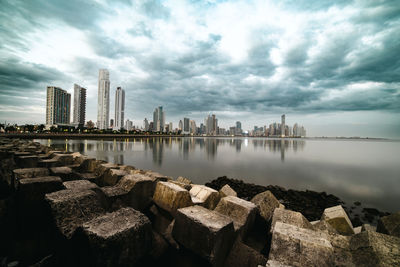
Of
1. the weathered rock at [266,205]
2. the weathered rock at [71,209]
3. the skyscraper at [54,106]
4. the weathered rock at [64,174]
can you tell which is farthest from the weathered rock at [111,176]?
the skyscraper at [54,106]

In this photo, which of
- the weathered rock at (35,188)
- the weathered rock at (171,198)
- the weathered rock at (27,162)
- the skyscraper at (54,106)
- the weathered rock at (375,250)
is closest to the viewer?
the weathered rock at (375,250)

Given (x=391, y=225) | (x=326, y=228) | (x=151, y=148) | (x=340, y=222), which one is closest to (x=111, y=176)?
(x=326, y=228)

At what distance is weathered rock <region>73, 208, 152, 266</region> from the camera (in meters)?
1.88

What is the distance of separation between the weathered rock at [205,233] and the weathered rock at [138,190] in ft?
5.04

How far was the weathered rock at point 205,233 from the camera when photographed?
7.62 feet

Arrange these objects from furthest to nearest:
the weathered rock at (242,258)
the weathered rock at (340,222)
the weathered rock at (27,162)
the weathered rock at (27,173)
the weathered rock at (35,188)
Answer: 1. the weathered rock at (27,162)
2. the weathered rock at (27,173)
3. the weathered rock at (340,222)
4. the weathered rock at (35,188)
5. the weathered rock at (242,258)

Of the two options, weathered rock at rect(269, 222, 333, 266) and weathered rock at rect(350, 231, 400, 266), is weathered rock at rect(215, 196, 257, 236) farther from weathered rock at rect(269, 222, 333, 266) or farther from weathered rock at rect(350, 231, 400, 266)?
weathered rock at rect(350, 231, 400, 266)

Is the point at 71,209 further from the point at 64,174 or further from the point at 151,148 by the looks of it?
the point at 151,148

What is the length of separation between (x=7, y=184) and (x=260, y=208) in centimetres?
747

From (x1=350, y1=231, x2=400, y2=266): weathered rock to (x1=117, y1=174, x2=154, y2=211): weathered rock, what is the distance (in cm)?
398

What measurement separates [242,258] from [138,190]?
8.23 ft

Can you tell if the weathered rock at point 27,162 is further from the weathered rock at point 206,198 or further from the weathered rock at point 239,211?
the weathered rock at point 239,211

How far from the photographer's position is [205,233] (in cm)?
236

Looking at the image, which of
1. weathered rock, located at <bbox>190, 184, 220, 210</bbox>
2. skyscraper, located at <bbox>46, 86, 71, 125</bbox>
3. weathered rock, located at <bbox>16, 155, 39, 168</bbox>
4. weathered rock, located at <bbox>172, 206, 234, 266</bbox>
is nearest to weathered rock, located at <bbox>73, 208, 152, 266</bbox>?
weathered rock, located at <bbox>172, 206, 234, 266</bbox>
